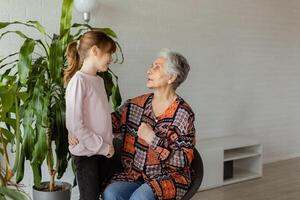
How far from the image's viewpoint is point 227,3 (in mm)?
4820

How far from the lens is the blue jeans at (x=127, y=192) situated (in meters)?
2.40

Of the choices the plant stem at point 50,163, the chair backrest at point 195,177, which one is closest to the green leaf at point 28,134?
the plant stem at point 50,163

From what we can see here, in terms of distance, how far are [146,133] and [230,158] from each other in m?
2.17

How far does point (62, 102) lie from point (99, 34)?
2.18 ft

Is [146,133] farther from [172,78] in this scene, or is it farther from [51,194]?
[51,194]

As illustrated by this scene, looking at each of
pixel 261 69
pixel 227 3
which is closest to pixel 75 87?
pixel 227 3

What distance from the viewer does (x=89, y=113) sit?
7.66 feet

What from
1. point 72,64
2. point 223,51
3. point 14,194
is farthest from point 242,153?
point 14,194

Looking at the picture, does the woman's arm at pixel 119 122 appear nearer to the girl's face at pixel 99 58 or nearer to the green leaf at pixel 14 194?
the girl's face at pixel 99 58

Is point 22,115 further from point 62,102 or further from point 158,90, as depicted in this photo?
point 158,90

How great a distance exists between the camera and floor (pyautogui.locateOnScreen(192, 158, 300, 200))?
4.09 m

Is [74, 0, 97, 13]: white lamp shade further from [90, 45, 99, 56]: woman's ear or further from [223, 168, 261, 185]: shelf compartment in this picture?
[223, 168, 261, 185]: shelf compartment

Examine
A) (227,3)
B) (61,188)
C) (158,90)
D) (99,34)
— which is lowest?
(61,188)

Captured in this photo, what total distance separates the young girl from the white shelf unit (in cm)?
198
